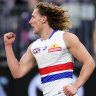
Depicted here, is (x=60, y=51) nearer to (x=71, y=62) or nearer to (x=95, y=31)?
(x=71, y=62)

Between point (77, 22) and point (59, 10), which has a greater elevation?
point (59, 10)

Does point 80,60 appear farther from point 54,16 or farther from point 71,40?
point 54,16

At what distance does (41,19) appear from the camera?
6195 millimetres

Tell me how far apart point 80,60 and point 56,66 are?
372 millimetres

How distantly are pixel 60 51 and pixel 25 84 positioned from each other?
15.0 ft

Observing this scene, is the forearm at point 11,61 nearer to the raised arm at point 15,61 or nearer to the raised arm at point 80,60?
the raised arm at point 15,61

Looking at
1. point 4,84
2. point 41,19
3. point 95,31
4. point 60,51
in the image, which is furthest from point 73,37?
point 4,84

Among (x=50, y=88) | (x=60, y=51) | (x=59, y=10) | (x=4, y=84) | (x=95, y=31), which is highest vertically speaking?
(x=59, y=10)

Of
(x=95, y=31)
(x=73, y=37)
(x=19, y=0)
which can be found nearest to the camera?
(x=73, y=37)

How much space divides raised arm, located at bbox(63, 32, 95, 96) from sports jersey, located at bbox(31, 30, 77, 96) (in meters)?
0.10

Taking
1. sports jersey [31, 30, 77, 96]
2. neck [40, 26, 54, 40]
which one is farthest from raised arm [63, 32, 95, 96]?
neck [40, 26, 54, 40]

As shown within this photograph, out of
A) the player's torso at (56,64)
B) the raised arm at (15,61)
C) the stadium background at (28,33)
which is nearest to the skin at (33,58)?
the raised arm at (15,61)

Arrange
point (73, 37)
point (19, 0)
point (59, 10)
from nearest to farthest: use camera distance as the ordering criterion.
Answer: point (73, 37)
point (59, 10)
point (19, 0)

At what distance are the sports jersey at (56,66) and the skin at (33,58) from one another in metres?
0.11
